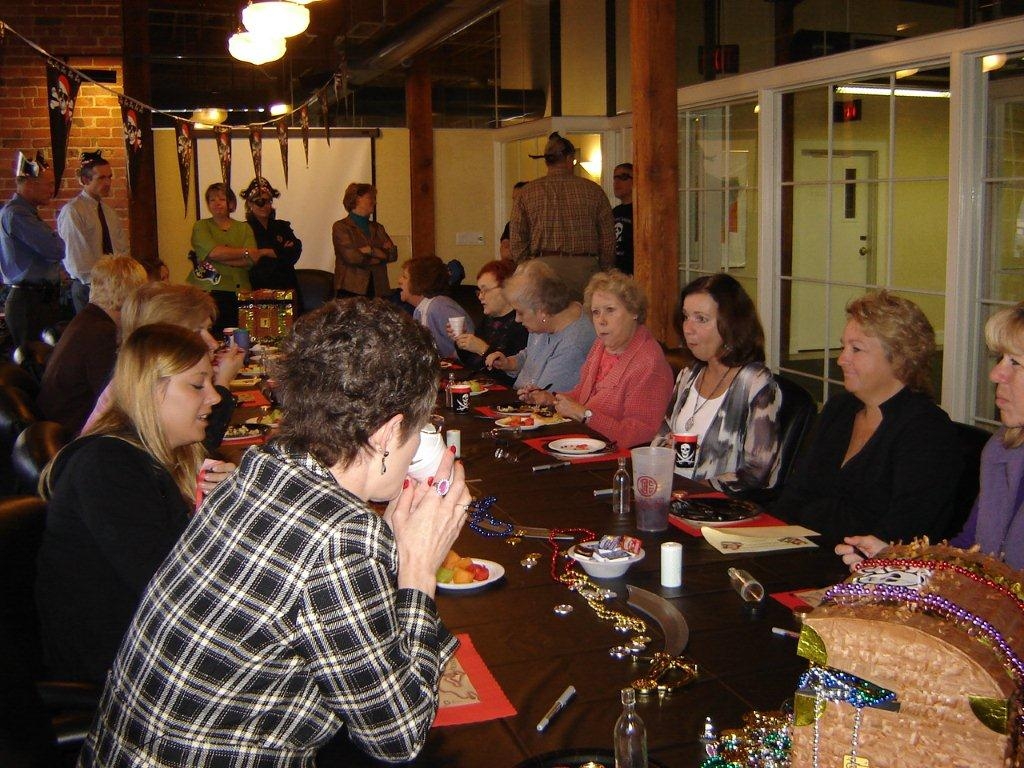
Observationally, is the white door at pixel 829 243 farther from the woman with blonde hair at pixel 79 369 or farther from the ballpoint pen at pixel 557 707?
the ballpoint pen at pixel 557 707

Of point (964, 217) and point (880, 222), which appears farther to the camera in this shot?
point (880, 222)

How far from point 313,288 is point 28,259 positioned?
2.74 m

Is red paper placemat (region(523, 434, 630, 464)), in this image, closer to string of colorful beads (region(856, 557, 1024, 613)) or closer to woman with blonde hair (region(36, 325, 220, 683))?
woman with blonde hair (region(36, 325, 220, 683))

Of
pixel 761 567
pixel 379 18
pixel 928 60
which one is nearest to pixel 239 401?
pixel 761 567

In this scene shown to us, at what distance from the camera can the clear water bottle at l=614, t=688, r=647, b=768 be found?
123 cm

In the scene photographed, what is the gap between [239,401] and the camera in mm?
4398

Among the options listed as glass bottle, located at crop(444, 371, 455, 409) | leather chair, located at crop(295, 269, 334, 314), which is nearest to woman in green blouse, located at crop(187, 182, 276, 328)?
leather chair, located at crop(295, 269, 334, 314)

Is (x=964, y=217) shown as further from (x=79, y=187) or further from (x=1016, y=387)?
(x=79, y=187)

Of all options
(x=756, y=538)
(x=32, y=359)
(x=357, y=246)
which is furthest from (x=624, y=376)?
(x=357, y=246)

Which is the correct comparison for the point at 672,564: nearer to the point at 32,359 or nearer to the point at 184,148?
the point at 32,359

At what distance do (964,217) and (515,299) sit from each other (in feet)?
7.11

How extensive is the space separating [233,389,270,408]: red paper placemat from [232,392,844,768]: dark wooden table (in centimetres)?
211

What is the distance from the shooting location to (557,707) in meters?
1.46

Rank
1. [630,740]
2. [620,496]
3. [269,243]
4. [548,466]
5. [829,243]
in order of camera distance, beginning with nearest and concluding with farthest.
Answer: [630,740] < [620,496] < [548,466] < [829,243] < [269,243]
